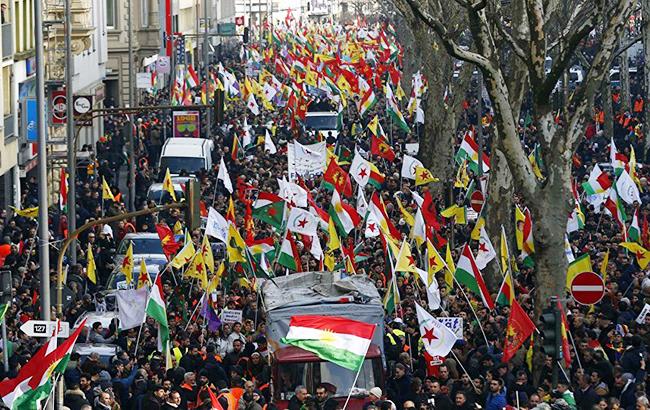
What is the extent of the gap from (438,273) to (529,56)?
216 inches

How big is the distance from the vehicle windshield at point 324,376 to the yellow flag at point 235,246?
6579 mm

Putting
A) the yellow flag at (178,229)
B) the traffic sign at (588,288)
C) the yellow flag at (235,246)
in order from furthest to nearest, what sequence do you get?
the yellow flag at (178,229)
the yellow flag at (235,246)
the traffic sign at (588,288)

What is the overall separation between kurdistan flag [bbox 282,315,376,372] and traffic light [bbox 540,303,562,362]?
216 cm

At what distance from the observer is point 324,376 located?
19.7 m

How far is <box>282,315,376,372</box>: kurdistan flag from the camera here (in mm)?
17094

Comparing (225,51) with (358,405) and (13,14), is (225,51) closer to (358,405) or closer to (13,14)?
(13,14)

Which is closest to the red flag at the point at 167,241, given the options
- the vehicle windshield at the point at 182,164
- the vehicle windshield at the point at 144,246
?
the vehicle windshield at the point at 144,246

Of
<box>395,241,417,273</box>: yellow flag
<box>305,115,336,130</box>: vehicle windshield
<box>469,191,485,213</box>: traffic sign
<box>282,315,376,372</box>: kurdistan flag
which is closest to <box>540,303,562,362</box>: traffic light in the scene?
<box>282,315,376,372</box>: kurdistan flag

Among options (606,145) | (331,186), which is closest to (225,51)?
(606,145)

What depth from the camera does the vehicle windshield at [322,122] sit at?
191 feet

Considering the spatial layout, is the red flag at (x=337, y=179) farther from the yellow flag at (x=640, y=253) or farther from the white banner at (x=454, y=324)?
the white banner at (x=454, y=324)

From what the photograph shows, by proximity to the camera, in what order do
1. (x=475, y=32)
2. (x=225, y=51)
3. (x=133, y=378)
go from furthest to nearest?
(x=225, y=51), (x=475, y=32), (x=133, y=378)

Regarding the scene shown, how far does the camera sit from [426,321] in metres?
20.7

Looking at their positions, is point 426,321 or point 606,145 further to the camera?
point 606,145
